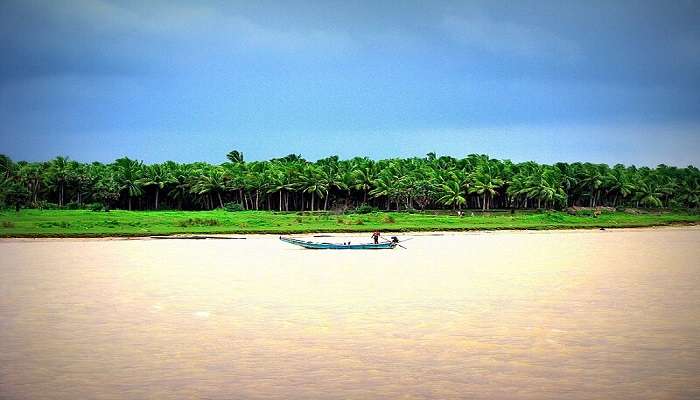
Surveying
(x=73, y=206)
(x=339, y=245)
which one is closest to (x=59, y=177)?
(x=73, y=206)

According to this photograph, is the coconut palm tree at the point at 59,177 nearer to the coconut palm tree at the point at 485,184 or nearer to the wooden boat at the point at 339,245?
the coconut palm tree at the point at 485,184

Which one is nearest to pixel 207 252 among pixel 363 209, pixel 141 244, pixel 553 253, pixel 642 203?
pixel 141 244

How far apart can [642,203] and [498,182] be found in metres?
24.1

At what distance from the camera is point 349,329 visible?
57.7 feet

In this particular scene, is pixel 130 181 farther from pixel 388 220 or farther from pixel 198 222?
pixel 388 220

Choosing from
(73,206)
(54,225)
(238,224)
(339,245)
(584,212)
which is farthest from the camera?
(584,212)

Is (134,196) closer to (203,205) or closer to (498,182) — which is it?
(203,205)

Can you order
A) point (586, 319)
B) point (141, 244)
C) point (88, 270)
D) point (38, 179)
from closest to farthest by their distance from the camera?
point (586, 319)
point (88, 270)
point (141, 244)
point (38, 179)

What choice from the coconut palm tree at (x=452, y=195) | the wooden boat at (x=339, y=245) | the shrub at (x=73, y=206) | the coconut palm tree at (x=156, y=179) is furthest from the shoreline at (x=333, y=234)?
the coconut palm tree at (x=156, y=179)

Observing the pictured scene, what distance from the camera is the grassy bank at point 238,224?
55.6 m

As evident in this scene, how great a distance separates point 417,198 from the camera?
95.2 meters

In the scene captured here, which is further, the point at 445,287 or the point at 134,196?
the point at 134,196

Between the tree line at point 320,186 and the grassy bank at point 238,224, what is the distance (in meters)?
16.6

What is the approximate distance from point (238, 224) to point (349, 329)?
4816 centimetres
